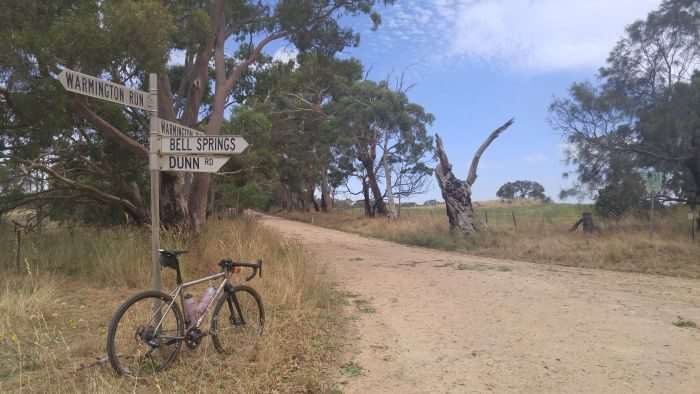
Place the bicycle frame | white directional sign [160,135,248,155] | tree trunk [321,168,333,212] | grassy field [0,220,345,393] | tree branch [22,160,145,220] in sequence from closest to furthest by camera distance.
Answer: grassy field [0,220,345,393]
the bicycle frame
white directional sign [160,135,248,155]
tree branch [22,160,145,220]
tree trunk [321,168,333,212]

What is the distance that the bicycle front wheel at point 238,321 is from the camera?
4367mm

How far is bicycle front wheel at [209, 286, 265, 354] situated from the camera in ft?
14.3

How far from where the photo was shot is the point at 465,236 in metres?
17.9

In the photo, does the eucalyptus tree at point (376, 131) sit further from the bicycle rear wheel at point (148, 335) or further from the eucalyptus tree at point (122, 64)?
the bicycle rear wheel at point (148, 335)

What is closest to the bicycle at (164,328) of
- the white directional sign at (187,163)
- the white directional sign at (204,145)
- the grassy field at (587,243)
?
the white directional sign at (187,163)

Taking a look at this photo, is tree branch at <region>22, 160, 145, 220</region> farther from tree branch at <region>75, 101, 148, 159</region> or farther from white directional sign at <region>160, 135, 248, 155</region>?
white directional sign at <region>160, 135, 248, 155</region>

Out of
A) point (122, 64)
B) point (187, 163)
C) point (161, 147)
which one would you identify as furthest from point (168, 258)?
point (122, 64)

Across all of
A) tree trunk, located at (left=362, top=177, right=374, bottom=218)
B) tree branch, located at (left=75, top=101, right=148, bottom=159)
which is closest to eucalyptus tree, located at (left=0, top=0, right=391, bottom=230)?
tree branch, located at (left=75, top=101, right=148, bottom=159)

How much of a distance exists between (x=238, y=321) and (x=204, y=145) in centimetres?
180

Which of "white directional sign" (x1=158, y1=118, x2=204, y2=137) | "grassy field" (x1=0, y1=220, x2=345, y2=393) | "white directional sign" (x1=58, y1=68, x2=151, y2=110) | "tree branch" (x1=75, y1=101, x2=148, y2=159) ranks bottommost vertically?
"grassy field" (x1=0, y1=220, x2=345, y2=393)

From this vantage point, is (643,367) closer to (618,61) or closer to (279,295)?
(279,295)

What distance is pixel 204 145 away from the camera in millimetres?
4223

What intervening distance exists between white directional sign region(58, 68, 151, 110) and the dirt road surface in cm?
322

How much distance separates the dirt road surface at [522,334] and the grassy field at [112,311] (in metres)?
0.58
